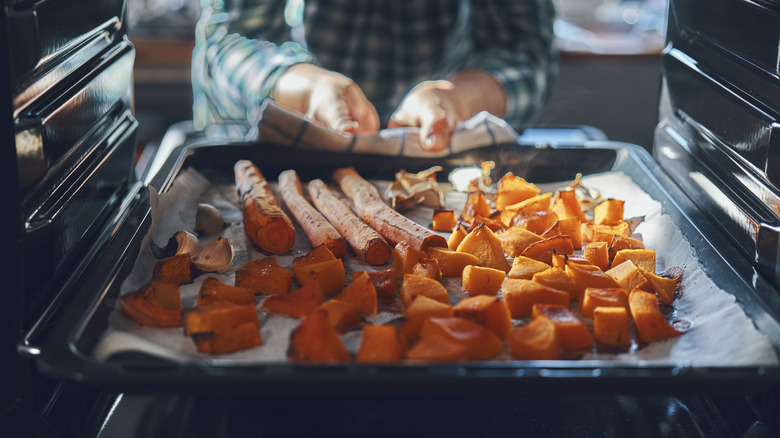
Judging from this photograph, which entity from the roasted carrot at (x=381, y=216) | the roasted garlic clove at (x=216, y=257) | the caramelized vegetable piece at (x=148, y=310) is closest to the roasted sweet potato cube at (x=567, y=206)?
the roasted carrot at (x=381, y=216)

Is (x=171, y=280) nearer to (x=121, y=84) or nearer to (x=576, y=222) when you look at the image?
(x=121, y=84)

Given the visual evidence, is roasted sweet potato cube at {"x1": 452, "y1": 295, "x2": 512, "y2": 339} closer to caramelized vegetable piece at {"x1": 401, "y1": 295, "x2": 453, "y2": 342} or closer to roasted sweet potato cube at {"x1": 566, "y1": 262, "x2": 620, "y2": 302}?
caramelized vegetable piece at {"x1": 401, "y1": 295, "x2": 453, "y2": 342}

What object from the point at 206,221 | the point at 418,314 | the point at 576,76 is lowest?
the point at 576,76

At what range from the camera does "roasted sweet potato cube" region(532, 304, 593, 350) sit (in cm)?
84

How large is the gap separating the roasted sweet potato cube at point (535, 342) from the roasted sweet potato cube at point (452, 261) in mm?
237

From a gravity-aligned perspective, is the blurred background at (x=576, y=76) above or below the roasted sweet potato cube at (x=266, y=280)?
below

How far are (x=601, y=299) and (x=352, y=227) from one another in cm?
46

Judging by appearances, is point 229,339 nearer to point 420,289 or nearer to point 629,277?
point 420,289

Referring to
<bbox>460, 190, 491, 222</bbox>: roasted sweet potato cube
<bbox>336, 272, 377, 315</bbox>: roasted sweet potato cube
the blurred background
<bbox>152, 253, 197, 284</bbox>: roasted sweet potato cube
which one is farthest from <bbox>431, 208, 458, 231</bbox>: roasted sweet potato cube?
the blurred background

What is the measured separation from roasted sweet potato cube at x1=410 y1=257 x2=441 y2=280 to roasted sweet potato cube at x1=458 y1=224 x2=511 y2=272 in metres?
0.07

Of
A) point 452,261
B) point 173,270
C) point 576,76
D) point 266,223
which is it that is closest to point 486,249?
point 452,261

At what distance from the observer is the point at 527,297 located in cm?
94

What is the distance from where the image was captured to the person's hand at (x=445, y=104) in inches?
61.9

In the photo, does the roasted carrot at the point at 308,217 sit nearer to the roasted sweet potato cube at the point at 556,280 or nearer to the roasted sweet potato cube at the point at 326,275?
the roasted sweet potato cube at the point at 326,275
